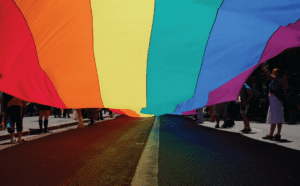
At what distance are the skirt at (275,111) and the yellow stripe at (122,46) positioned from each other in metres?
5.60

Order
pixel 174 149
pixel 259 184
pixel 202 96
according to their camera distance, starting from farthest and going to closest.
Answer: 1. pixel 174 149
2. pixel 259 184
3. pixel 202 96

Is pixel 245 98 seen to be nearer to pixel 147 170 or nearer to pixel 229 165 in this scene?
pixel 229 165

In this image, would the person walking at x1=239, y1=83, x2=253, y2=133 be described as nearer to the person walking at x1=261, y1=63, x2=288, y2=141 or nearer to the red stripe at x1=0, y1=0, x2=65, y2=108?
the person walking at x1=261, y1=63, x2=288, y2=141

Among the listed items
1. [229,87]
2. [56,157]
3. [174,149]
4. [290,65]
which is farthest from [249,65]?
[290,65]

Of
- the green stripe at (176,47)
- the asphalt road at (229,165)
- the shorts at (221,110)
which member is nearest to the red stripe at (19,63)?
the green stripe at (176,47)

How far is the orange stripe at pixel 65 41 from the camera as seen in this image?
247 cm

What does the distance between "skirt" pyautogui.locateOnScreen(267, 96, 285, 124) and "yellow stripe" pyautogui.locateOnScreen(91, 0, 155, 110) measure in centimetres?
560

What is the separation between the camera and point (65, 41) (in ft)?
8.54

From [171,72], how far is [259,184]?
220 cm

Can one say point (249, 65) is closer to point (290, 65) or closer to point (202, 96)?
point (202, 96)

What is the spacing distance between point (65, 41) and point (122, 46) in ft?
1.75

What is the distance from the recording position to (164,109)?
10.5 feet

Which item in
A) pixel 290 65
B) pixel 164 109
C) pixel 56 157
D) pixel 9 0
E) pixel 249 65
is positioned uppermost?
pixel 290 65

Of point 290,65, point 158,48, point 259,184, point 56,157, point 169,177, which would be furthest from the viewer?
point 290,65
